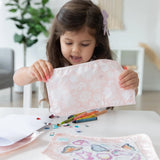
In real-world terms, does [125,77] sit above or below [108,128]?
above

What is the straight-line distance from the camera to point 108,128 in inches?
26.6

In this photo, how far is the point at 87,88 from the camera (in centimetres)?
70

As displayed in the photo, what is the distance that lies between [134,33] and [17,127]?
3176mm

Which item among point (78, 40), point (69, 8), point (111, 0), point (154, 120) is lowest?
point (154, 120)

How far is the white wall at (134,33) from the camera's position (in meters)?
3.38

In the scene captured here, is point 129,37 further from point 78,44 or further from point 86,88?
point 86,88

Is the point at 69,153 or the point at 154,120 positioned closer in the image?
the point at 69,153

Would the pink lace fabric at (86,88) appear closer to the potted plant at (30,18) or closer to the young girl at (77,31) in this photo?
the young girl at (77,31)

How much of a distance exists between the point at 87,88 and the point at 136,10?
3.08 m

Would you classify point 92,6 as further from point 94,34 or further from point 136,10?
point 136,10

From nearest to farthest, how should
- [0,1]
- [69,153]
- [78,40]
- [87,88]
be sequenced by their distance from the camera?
[69,153], [87,88], [78,40], [0,1]

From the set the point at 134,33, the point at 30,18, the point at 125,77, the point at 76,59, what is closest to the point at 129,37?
the point at 134,33

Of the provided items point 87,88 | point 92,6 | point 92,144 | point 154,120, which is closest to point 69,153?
point 92,144

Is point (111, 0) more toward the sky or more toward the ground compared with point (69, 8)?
more toward the sky
